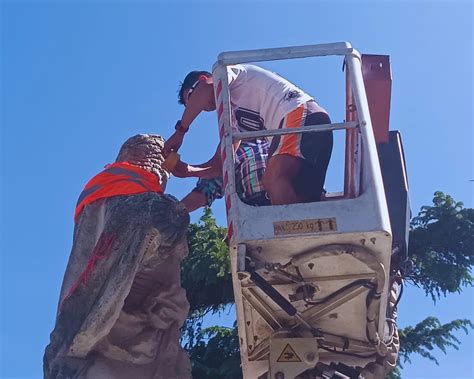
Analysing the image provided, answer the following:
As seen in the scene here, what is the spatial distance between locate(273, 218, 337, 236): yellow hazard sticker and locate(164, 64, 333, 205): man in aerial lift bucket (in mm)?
338

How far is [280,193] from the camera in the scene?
22.0 feet

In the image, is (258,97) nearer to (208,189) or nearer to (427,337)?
(208,189)

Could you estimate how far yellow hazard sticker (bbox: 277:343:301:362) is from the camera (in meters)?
6.61

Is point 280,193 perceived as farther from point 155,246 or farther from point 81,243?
point 81,243

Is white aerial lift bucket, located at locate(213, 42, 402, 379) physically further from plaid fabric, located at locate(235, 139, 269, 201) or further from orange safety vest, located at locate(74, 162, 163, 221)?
orange safety vest, located at locate(74, 162, 163, 221)

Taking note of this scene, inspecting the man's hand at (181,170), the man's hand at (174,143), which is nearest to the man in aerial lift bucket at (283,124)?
the man's hand at (174,143)

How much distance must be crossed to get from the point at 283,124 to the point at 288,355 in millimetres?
1422

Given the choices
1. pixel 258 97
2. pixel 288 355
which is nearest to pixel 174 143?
pixel 258 97

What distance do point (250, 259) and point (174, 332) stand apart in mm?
1285

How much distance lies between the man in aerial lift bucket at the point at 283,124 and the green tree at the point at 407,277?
553 cm

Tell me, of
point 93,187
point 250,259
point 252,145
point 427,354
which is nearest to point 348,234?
point 250,259

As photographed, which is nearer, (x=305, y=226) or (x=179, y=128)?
(x=305, y=226)

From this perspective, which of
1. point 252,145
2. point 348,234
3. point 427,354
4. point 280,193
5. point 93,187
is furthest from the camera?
point 427,354

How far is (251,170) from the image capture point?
7.03 meters
